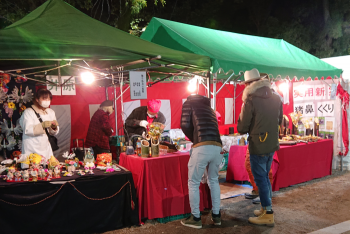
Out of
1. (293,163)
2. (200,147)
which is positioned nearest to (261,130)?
(200,147)

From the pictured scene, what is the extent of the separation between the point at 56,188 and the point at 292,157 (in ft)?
13.2

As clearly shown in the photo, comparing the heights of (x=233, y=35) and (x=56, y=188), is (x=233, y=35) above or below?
above

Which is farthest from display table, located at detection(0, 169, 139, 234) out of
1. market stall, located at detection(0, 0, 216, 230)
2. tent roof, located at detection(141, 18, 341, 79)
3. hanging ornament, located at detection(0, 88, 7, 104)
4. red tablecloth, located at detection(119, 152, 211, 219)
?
tent roof, located at detection(141, 18, 341, 79)

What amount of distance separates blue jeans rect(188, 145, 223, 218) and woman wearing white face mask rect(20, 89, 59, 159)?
1892 millimetres

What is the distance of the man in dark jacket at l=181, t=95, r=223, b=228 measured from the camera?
11.4ft

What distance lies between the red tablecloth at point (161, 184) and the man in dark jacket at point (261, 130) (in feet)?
2.93

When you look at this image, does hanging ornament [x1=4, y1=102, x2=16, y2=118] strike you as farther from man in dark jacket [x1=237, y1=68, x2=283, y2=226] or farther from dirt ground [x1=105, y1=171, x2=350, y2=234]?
man in dark jacket [x1=237, y1=68, x2=283, y2=226]

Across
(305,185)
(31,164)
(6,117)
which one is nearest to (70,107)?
(6,117)

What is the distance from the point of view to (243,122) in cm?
375

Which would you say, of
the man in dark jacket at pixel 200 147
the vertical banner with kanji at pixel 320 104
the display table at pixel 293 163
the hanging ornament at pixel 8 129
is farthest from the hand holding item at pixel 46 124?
the vertical banner with kanji at pixel 320 104

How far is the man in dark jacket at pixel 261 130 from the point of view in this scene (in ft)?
12.1

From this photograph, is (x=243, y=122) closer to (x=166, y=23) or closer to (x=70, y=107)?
(x=166, y=23)

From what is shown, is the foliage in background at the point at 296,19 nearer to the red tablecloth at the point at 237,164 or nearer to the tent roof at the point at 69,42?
the red tablecloth at the point at 237,164

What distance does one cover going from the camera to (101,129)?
547 cm
